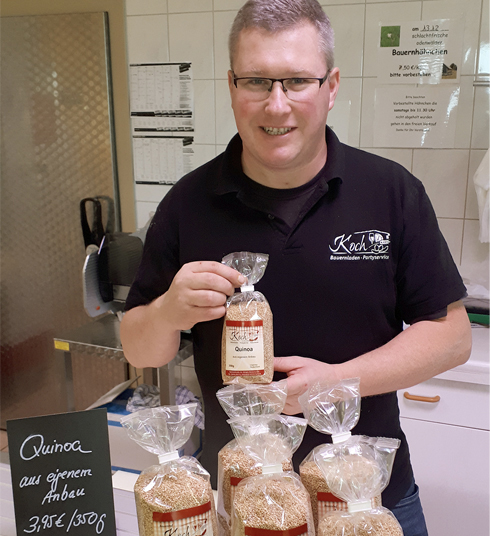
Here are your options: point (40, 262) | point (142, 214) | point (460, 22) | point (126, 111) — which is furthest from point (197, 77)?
point (40, 262)

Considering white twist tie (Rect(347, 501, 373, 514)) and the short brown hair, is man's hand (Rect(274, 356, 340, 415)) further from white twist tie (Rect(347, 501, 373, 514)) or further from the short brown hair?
the short brown hair

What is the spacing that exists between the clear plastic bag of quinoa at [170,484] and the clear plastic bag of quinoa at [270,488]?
47 mm

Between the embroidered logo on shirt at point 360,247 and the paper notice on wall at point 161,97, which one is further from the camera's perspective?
the paper notice on wall at point 161,97

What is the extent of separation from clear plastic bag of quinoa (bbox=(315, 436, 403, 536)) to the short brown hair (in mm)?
757

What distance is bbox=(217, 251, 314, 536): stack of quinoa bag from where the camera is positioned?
64 cm

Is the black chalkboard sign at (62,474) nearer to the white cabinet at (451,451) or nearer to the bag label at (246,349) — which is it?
the bag label at (246,349)

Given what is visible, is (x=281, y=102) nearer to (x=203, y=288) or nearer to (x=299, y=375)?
(x=203, y=288)

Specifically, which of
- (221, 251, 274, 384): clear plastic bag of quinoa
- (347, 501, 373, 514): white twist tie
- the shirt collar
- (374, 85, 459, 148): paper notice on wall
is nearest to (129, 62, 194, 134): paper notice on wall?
(374, 85, 459, 148): paper notice on wall

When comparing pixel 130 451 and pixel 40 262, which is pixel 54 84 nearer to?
pixel 40 262

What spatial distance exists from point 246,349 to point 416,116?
169 cm

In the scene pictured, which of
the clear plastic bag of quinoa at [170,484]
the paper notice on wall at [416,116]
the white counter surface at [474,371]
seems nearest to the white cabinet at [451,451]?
the white counter surface at [474,371]

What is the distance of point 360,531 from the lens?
0.63m

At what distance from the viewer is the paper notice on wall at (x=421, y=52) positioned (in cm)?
209

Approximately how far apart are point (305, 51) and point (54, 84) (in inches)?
83.2
